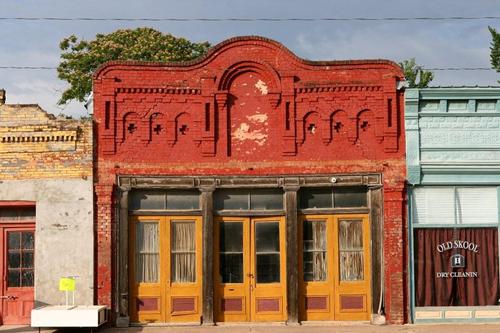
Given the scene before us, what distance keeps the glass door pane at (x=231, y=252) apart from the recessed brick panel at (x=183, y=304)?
85cm

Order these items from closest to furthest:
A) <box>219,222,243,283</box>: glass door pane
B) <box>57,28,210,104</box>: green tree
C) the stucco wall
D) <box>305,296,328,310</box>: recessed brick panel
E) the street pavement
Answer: the street pavement → the stucco wall → <box>305,296,328,310</box>: recessed brick panel → <box>219,222,243,283</box>: glass door pane → <box>57,28,210,104</box>: green tree

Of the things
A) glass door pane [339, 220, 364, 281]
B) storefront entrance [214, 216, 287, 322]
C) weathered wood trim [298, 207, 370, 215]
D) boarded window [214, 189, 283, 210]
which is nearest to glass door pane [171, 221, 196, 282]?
storefront entrance [214, 216, 287, 322]

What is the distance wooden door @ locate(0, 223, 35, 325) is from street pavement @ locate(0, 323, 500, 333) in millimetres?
441

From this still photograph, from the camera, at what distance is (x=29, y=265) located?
1616cm

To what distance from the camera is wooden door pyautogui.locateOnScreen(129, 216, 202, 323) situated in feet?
52.7

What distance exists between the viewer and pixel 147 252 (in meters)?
16.2

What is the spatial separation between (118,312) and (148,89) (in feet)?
16.5

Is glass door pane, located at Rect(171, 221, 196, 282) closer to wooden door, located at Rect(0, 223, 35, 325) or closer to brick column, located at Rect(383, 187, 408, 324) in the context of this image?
wooden door, located at Rect(0, 223, 35, 325)

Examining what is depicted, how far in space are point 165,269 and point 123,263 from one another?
94cm

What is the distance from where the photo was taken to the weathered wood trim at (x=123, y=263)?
51.9 ft

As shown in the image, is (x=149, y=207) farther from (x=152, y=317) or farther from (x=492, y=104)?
(x=492, y=104)

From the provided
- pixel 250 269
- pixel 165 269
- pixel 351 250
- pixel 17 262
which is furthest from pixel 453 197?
pixel 17 262

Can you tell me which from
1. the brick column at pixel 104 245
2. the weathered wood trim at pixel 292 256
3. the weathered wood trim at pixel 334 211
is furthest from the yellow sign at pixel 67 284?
the weathered wood trim at pixel 334 211

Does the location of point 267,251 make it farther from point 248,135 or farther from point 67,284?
point 67,284
